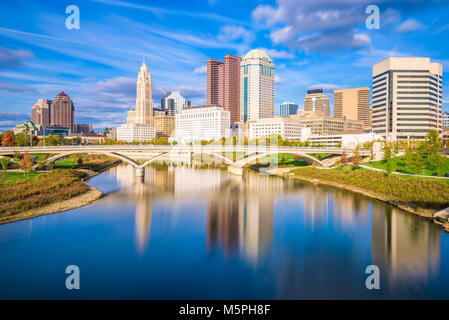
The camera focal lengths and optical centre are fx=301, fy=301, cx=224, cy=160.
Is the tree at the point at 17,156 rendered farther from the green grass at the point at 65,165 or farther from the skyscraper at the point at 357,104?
→ the skyscraper at the point at 357,104

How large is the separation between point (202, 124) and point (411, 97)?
8891 cm

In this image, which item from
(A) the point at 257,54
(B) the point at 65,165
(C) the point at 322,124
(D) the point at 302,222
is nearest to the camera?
(D) the point at 302,222

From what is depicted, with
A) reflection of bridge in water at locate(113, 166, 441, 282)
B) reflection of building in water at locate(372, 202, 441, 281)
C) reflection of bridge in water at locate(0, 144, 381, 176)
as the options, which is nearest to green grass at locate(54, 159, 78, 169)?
reflection of bridge in water at locate(0, 144, 381, 176)

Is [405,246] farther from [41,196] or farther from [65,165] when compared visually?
[65,165]

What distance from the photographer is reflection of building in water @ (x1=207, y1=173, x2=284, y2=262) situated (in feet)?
64.8

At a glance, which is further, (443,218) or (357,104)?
(357,104)

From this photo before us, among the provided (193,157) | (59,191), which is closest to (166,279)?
(59,191)

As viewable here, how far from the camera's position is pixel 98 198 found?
106ft

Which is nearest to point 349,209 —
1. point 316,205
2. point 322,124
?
point 316,205

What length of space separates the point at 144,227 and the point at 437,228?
21.6 m

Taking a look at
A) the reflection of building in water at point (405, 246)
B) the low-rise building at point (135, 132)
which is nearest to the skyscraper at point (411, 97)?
the reflection of building in water at point (405, 246)

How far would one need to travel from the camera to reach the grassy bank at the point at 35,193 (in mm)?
24392

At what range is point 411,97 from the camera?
87750mm

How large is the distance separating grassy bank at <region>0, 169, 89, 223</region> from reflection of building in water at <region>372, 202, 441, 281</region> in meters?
26.2
